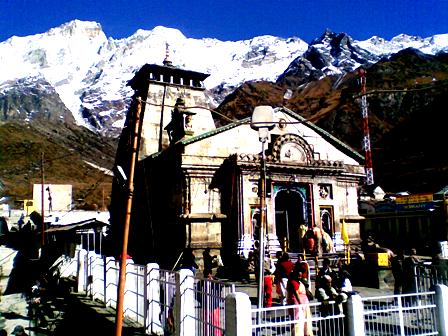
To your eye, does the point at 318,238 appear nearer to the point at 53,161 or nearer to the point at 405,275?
the point at 405,275

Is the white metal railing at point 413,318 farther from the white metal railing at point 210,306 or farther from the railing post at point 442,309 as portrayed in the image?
the white metal railing at point 210,306

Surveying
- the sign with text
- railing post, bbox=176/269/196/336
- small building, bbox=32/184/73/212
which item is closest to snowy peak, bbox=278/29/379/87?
small building, bbox=32/184/73/212

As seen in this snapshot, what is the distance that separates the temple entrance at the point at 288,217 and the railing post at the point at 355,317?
645 inches

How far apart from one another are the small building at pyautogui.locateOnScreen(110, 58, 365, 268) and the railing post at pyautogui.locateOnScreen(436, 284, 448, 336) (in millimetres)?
11253

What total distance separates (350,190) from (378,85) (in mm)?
103868

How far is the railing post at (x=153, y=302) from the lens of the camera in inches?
464

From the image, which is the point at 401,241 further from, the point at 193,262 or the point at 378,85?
the point at 378,85

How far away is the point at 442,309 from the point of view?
995 cm

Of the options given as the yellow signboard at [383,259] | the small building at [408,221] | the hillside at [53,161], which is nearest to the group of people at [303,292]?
the yellow signboard at [383,259]

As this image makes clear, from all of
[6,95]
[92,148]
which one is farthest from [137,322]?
[6,95]

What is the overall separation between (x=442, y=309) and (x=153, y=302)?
23.2 ft

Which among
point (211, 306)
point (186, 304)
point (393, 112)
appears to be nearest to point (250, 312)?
point (211, 306)

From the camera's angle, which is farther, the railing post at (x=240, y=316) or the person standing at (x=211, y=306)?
the person standing at (x=211, y=306)

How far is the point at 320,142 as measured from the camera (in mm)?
27922
